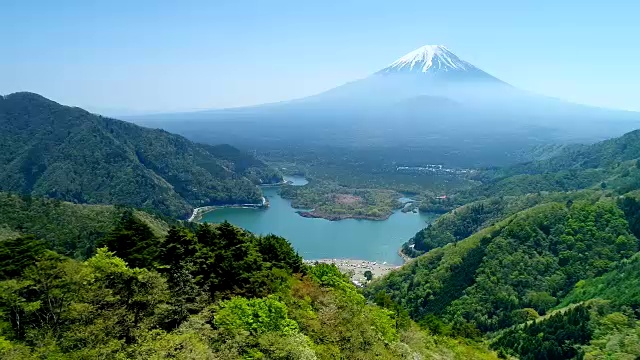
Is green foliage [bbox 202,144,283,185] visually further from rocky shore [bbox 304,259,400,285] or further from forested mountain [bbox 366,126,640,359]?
forested mountain [bbox 366,126,640,359]

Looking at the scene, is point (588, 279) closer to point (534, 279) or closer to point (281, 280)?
point (534, 279)

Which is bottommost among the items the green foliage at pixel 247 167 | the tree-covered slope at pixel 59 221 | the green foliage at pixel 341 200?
the green foliage at pixel 341 200

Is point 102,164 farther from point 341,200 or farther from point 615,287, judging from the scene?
point 615,287

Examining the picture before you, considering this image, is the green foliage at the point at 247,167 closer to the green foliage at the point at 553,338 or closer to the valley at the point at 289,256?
the valley at the point at 289,256

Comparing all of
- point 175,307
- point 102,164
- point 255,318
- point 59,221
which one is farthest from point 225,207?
point 255,318

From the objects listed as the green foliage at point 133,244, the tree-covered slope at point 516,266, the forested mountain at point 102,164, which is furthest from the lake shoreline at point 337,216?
the green foliage at point 133,244

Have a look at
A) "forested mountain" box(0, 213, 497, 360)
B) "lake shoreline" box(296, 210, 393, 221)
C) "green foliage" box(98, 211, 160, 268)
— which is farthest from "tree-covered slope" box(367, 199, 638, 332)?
"lake shoreline" box(296, 210, 393, 221)
